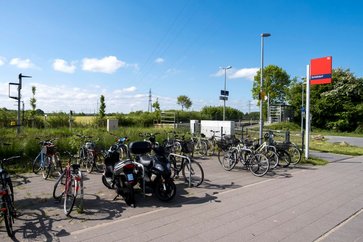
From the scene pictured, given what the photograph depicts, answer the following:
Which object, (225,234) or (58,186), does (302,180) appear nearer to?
(225,234)

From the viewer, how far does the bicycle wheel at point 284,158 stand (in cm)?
936

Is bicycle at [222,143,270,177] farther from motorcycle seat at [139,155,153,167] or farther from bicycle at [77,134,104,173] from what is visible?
bicycle at [77,134,104,173]

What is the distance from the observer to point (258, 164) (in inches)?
316

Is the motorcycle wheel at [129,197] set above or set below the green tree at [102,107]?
below

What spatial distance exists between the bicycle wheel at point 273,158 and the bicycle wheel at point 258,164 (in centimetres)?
91

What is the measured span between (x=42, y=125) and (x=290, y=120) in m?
28.2

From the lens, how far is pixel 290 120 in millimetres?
36781

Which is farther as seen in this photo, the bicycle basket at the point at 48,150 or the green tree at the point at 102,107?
the green tree at the point at 102,107

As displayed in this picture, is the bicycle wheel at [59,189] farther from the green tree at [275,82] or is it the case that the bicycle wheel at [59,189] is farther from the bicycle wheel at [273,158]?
the green tree at [275,82]

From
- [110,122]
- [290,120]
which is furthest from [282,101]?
[110,122]

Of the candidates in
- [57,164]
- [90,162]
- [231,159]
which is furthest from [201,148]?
[57,164]

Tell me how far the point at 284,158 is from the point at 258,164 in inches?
74.9

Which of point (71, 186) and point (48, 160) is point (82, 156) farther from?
point (71, 186)

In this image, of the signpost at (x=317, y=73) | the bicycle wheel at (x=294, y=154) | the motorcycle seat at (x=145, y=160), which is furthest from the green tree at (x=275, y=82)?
the motorcycle seat at (x=145, y=160)
